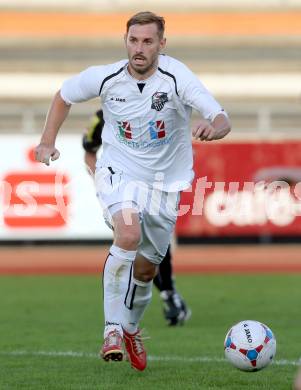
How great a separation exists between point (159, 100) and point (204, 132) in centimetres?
78

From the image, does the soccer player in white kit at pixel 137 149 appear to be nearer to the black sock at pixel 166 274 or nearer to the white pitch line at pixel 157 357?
the white pitch line at pixel 157 357

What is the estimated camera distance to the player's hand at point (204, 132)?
19.7ft

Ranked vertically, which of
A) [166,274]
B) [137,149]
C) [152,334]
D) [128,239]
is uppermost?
[137,149]

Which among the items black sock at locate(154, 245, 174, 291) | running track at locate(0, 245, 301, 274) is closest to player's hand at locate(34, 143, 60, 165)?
black sock at locate(154, 245, 174, 291)

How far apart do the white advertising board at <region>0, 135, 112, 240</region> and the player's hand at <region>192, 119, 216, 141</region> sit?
444 inches

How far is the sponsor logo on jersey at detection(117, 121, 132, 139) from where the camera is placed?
6.83 m

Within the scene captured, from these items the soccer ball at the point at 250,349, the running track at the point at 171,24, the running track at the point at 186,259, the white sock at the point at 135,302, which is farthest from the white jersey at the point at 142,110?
the running track at the point at 171,24

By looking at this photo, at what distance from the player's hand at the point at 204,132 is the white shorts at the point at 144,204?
820 millimetres

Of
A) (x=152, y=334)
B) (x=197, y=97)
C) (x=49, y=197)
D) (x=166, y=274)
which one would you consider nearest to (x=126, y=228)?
(x=197, y=97)

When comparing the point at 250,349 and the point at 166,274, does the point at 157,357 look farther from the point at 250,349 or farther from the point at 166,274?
the point at 166,274

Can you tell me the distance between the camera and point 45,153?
6.65m

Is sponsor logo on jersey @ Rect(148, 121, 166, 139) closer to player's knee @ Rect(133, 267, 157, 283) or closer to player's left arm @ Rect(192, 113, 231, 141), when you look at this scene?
player's left arm @ Rect(192, 113, 231, 141)

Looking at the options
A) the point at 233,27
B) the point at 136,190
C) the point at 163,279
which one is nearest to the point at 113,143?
the point at 136,190

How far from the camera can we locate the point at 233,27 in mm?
29906
